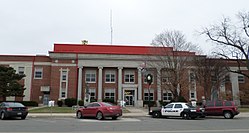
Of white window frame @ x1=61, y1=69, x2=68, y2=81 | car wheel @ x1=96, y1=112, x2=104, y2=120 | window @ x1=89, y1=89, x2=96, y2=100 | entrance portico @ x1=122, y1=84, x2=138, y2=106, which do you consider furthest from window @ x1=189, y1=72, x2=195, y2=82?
car wheel @ x1=96, y1=112, x2=104, y2=120

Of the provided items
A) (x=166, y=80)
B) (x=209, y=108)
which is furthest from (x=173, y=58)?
(x=209, y=108)

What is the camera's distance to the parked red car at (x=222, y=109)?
2409 cm

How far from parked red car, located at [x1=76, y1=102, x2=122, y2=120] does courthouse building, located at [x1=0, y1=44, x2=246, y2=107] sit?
26206 millimetres

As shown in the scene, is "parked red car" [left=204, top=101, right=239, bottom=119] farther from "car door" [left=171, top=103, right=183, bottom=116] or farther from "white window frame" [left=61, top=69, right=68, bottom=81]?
"white window frame" [left=61, top=69, right=68, bottom=81]

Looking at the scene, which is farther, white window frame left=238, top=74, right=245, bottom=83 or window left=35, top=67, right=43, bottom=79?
white window frame left=238, top=74, right=245, bottom=83

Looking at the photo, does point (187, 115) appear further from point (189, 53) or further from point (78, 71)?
point (78, 71)

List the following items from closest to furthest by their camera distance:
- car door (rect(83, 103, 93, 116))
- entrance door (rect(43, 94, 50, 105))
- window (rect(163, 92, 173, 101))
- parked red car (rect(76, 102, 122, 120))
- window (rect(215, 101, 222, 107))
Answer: parked red car (rect(76, 102, 122, 120)) < car door (rect(83, 103, 93, 116)) < window (rect(215, 101, 222, 107)) < entrance door (rect(43, 94, 50, 105)) < window (rect(163, 92, 173, 101))

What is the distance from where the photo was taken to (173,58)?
38.6 m

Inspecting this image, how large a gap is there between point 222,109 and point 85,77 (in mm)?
30304

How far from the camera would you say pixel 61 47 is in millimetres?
54562

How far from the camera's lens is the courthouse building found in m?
48.3

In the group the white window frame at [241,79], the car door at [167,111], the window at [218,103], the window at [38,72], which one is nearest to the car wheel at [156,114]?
the car door at [167,111]

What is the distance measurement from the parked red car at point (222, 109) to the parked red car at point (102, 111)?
31.6 feet

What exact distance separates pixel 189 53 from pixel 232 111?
17000mm
